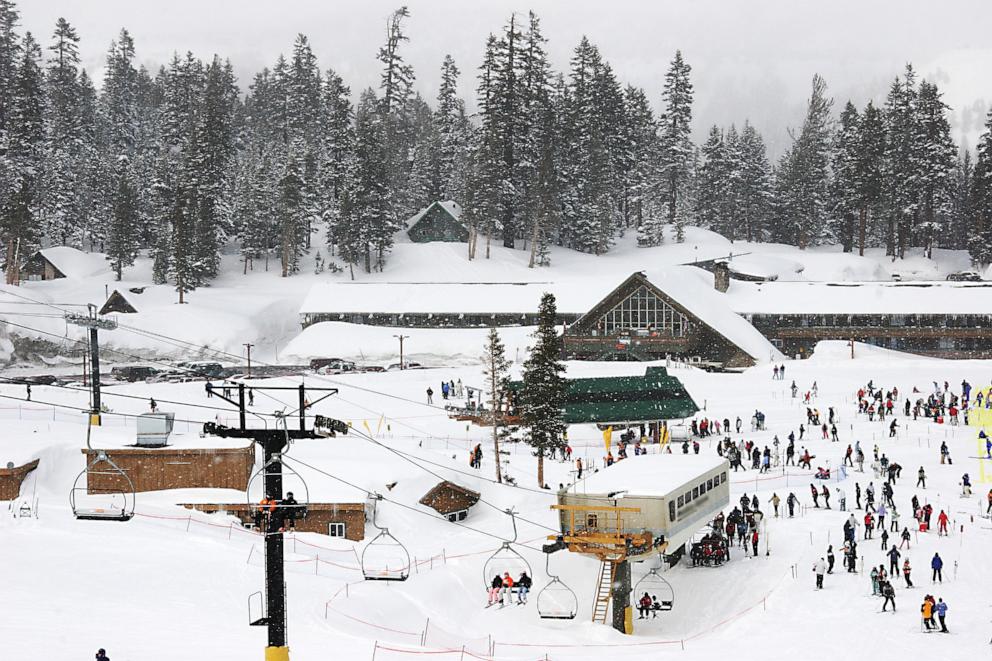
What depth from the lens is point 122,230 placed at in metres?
76.8

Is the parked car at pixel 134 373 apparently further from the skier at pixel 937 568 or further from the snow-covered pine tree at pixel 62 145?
the skier at pixel 937 568

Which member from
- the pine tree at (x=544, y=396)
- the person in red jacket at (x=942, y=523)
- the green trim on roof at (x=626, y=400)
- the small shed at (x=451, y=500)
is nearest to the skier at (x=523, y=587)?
the small shed at (x=451, y=500)

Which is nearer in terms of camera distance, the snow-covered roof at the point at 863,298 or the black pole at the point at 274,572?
the black pole at the point at 274,572

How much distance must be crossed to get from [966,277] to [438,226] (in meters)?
41.5

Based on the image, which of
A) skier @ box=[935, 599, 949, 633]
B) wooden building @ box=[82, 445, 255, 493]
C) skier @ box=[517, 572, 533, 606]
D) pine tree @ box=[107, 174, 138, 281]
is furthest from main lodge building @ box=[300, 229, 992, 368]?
skier @ box=[935, 599, 949, 633]

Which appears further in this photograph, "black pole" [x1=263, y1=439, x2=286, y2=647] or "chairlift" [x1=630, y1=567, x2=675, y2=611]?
"chairlift" [x1=630, y1=567, x2=675, y2=611]

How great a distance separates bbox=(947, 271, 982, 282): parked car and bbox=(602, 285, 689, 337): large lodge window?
1100 inches

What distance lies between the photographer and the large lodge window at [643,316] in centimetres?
6028

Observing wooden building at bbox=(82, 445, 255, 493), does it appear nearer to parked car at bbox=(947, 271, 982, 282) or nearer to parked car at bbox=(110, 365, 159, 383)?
parked car at bbox=(110, 365, 159, 383)

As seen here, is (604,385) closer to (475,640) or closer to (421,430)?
(421,430)

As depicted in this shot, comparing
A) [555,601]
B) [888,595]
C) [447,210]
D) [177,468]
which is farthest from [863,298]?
[177,468]

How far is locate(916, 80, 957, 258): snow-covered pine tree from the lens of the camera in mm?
81625

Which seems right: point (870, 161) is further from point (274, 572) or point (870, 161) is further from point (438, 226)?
point (274, 572)

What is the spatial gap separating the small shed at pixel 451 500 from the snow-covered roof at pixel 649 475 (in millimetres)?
6488
